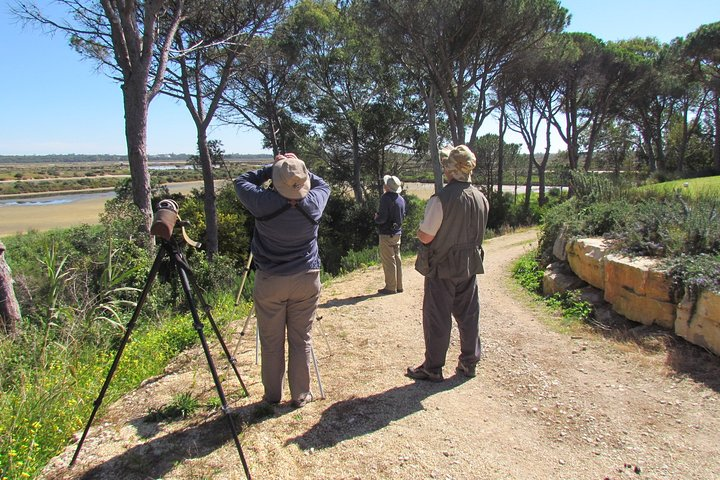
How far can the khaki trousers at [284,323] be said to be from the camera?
298cm

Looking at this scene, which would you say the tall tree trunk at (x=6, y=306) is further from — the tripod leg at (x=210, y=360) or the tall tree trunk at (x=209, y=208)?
the tall tree trunk at (x=209, y=208)

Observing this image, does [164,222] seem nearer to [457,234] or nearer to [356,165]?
[457,234]

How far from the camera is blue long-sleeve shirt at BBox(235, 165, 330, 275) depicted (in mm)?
2891

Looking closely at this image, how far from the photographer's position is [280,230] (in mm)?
2928

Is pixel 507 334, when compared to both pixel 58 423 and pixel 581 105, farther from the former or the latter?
pixel 581 105

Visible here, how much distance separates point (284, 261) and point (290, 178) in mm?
573

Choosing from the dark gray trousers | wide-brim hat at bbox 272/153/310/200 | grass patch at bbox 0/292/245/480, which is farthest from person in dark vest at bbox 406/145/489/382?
grass patch at bbox 0/292/245/480

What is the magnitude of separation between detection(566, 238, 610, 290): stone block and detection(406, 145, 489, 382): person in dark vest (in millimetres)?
2359

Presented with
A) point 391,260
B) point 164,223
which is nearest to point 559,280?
point 391,260

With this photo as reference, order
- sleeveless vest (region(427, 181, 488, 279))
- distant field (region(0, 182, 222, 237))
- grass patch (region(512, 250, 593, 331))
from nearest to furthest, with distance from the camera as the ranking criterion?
sleeveless vest (region(427, 181, 488, 279)) → grass patch (region(512, 250, 593, 331)) → distant field (region(0, 182, 222, 237))

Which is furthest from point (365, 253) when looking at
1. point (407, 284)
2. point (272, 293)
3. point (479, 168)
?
point (479, 168)

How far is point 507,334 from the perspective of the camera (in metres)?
4.66

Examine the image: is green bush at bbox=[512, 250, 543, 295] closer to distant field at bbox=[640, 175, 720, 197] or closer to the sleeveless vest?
distant field at bbox=[640, 175, 720, 197]

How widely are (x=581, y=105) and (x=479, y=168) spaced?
20.9 ft
